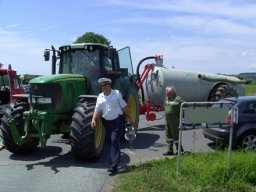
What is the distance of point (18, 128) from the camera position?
11008 millimetres

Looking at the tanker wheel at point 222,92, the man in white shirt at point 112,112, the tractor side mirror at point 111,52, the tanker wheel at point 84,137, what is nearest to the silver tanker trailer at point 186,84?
the tanker wheel at point 222,92

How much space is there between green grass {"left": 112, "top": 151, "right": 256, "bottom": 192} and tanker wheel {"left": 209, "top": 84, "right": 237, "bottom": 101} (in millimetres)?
9554

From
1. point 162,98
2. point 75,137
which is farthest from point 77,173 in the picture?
point 162,98

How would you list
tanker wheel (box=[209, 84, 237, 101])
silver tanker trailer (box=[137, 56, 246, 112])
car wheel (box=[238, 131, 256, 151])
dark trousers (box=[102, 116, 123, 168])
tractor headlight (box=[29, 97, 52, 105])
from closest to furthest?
dark trousers (box=[102, 116, 123, 168]) → tractor headlight (box=[29, 97, 52, 105]) → car wheel (box=[238, 131, 256, 151]) → silver tanker trailer (box=[137, 56, 246, 112]) → tanker wheel (box=[209, 84, 237, 101])

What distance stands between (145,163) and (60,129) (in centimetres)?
273

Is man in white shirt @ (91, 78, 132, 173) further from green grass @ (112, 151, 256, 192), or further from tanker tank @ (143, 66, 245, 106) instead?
tanker tank @ (143, 66, 245, 106)

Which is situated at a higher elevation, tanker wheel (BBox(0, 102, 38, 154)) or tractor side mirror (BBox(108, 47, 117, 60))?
tractor side mirror (BBox(108, 47, 117, 60))

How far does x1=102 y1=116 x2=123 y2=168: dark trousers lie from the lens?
9.16m

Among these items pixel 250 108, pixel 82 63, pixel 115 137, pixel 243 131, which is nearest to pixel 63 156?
pixel 115 137

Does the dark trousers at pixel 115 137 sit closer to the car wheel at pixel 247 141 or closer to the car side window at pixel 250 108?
the car wheel at pixel 247 141

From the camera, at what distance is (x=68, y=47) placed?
498 inches

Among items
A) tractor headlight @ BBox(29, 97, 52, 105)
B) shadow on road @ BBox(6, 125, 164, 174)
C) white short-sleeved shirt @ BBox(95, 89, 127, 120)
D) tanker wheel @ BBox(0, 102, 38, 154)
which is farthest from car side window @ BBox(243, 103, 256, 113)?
tanker wheel @ BBox(0, 102, 38, 154)

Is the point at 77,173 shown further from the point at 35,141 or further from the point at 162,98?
the point at 162,98

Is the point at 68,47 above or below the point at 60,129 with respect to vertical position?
above
